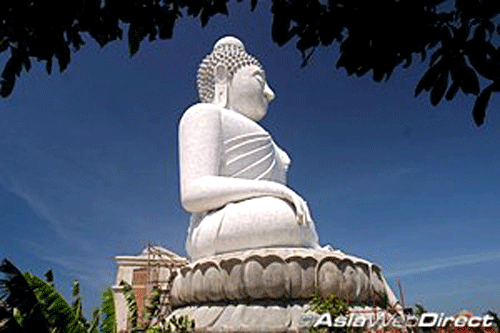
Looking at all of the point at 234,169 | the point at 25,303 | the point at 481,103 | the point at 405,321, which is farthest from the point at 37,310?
the point at 481,103

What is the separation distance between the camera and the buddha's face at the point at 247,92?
7629 mm

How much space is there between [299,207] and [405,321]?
7.05 feet

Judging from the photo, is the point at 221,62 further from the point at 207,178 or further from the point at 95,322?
the point at 95,322

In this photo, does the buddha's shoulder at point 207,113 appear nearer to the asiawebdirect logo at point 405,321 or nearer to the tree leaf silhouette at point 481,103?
the asiawebdirect logo at point 405,321

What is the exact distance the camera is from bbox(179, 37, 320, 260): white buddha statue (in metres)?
5.78

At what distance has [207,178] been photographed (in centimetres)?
638

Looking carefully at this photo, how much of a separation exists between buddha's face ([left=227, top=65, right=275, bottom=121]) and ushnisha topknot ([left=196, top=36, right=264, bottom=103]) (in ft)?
0.46

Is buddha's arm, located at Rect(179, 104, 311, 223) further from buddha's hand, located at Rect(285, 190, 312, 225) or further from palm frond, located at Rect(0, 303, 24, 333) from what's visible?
palm frond, located at Rect(0, 303, 24, 333)

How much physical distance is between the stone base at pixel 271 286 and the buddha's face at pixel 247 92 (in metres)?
2.79

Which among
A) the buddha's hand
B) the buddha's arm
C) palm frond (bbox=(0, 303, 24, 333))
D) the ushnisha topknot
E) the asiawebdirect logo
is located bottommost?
the asiawebdirect logo

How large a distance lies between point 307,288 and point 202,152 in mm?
2391

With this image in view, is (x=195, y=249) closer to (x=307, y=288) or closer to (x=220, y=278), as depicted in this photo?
(x=220, y=278)

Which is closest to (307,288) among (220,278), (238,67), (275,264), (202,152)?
(275,264)

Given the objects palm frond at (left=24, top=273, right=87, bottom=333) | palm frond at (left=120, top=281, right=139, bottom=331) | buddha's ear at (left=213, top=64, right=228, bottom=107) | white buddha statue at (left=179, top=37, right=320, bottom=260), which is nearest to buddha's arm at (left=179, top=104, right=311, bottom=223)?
white buddha statue at (left=179, top=37, right=320, bottom=260)
